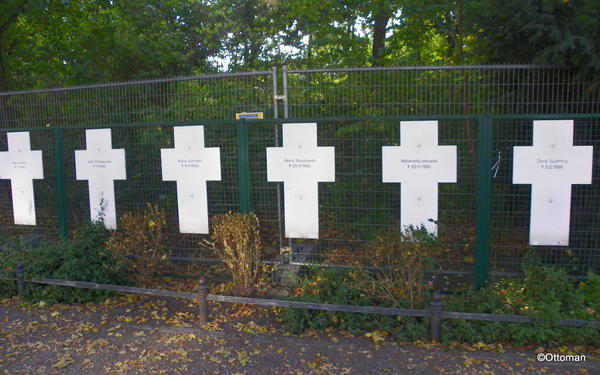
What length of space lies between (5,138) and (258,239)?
5175 mm

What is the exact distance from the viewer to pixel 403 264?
471 centimetres

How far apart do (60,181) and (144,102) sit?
67.0 inches

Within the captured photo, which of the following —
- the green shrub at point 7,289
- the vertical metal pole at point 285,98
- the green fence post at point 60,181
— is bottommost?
the green shrub at point 7,289

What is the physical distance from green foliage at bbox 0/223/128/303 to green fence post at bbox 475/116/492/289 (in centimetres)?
429

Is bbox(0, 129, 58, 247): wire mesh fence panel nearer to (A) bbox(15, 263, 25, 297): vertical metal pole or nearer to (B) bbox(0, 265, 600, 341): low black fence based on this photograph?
(A) bbox(15, 263, 25, 297): vertical metal pole

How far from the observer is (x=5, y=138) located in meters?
7.70

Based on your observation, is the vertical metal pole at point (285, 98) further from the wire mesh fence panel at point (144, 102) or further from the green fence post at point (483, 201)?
the green fence post at point (483, 201)

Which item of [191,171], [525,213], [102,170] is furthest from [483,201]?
[102,170]

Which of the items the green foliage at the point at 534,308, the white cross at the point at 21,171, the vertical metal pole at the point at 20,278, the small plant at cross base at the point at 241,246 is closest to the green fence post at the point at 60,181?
the white cross at the point at 21,171

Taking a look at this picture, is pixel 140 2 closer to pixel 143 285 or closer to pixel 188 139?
pixel 188 139

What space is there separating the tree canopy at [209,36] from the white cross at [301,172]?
12.0 ft

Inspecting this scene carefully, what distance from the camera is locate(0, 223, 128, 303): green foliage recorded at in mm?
5660

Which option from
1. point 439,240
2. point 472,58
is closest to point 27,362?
point 439,240

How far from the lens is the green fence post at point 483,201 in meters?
5.02
